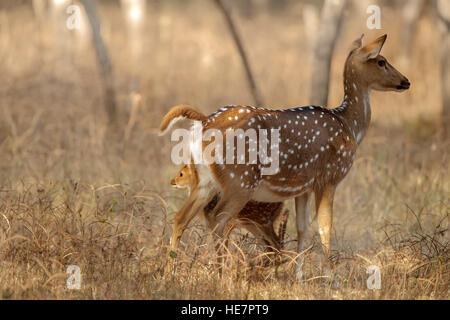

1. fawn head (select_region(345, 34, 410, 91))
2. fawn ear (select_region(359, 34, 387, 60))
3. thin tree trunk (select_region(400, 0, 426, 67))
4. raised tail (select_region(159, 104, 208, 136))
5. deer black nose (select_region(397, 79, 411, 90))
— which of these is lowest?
raised tail (select_region(159, 104, 208, 136))

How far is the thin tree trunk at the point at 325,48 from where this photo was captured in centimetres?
912

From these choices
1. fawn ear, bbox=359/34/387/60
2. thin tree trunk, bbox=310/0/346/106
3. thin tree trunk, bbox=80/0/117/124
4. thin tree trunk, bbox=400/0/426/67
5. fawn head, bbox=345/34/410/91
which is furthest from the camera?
thin tree trunk, bbox=400/0/426/67

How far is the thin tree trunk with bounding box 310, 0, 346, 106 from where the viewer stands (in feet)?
29.9

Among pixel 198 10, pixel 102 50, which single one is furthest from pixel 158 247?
pixel 198 10

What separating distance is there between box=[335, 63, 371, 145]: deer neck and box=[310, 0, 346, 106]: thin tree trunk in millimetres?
2671

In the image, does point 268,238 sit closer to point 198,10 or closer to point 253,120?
point 253,120

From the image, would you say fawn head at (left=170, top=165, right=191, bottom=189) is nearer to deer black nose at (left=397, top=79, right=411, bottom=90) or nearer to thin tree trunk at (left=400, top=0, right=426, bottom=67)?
deer black nose at (left=397, top=79, right=411, bottom=90)

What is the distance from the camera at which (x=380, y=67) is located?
20.7 ft

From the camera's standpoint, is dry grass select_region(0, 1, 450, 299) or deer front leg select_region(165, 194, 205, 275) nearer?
dry grass select_region(0, 1, 450, 299)

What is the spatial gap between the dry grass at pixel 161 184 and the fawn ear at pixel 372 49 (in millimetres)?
1413

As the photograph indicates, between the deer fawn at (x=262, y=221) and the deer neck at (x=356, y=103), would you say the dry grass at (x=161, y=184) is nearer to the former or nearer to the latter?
the deer fawn at (x=262, y=221)

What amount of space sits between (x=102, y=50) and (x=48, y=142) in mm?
2080

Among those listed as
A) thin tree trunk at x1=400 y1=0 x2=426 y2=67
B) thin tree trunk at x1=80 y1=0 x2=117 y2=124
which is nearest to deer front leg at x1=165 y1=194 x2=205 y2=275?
thin tree trunk at x1=80 y1=0 x2=117 y2=124
